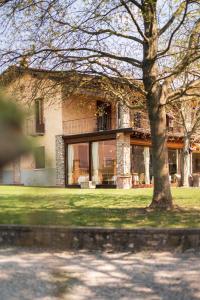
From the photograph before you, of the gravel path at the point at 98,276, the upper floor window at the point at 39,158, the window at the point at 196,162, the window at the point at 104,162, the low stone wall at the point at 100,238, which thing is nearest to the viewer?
the upper floor window at the point at 39,158

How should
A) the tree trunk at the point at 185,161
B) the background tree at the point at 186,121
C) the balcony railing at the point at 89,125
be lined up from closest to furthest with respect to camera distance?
the background tree at the point at 186,121 → the tree trunk at the point at 185,161 → the balcony railing at the point at 89,125

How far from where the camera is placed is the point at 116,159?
2919cm

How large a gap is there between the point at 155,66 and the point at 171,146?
2155 cm

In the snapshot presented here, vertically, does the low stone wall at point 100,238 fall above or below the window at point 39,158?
below

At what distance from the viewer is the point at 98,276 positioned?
6.79m

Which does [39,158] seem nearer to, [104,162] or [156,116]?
[156,116]

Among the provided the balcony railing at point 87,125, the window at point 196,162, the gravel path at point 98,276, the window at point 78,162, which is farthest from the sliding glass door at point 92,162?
the gravel path at point 98,276

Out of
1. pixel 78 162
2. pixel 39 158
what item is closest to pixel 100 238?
pixel 39 158

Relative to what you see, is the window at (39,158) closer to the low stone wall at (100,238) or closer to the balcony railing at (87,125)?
the low stone wall at (100,238)

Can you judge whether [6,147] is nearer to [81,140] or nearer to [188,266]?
[188,266]

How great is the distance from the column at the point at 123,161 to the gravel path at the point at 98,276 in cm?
1956

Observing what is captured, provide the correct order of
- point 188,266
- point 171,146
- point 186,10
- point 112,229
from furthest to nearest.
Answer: point 171,146
point 186,10
point 112,229
point 188,266

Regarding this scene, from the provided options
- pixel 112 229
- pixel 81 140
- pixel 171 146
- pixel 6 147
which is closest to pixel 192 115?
pixel 171 146

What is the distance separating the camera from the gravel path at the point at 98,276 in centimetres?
588
